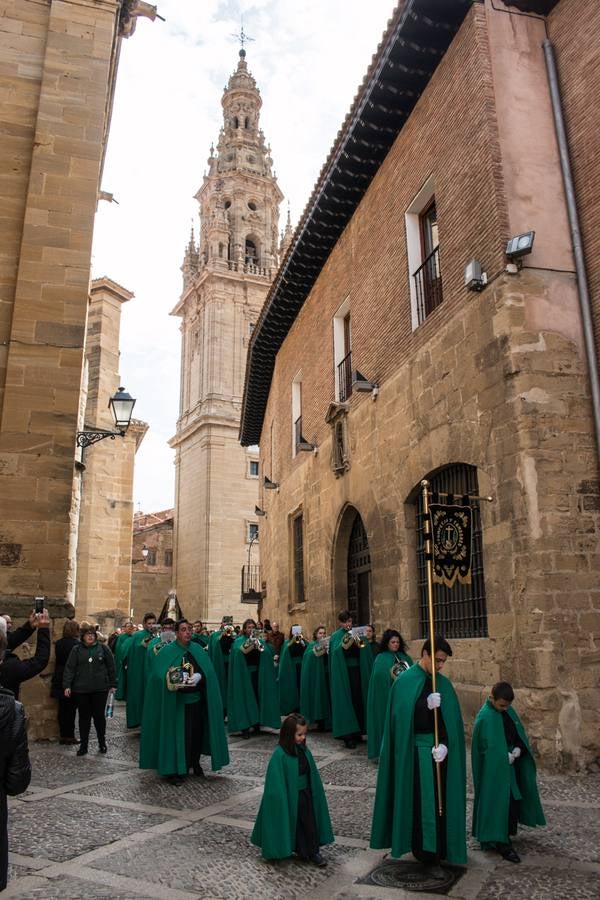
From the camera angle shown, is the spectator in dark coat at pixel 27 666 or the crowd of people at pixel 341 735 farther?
the spectator in dark coat at pixel 27 666

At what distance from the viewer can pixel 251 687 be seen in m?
10.7

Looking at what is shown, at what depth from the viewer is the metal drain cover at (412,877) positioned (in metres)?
4.43

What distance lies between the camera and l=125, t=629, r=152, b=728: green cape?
1168cm

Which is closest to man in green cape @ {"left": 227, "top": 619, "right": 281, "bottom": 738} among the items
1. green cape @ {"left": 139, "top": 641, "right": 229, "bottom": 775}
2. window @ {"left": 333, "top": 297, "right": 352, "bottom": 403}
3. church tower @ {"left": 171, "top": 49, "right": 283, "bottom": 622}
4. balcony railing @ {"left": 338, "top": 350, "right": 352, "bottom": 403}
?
green cape @ {"left": 139, "top": 641, "right": 229, "bottom": 775}

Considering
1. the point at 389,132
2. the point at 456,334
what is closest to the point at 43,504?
the point at 456,334

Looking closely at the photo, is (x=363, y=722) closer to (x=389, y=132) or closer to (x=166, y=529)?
(x=389, y=132)

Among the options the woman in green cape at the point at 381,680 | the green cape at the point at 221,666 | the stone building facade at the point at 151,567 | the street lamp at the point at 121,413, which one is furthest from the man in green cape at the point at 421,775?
the stone building facade at the point at 151,567

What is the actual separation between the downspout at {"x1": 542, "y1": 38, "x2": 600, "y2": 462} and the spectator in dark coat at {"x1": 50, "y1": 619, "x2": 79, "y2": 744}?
671cm

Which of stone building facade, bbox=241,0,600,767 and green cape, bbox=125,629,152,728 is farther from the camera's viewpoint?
green cape, bbox=125,629,152,728

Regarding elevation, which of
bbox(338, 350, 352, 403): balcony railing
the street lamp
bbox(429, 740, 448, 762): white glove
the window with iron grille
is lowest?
bbox(429, 740, 448, 762): white glove

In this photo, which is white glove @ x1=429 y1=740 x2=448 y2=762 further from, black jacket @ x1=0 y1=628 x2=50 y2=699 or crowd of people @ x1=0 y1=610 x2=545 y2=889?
black jacket @ x1=0 y1=628 x2=50 y2=699

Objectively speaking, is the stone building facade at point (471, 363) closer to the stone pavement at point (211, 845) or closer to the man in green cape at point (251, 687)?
the stone pavement at point (211, 845)

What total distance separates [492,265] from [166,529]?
42.2 metres

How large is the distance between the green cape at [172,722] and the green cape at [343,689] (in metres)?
2.28
